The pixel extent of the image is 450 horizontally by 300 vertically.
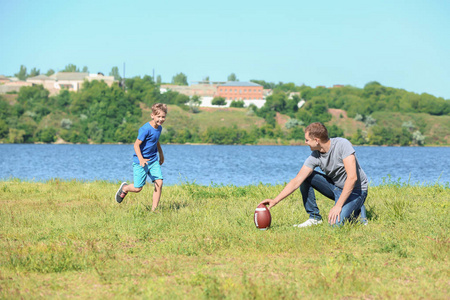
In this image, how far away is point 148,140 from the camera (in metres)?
9.15

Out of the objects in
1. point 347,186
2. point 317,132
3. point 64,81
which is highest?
point 64,81

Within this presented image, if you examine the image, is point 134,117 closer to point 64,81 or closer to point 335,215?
point 64,81

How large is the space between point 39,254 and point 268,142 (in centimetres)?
10350

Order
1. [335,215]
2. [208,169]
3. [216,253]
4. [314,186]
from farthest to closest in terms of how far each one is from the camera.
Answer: [208,169] < [314,186] < [335,215] < [216,253]

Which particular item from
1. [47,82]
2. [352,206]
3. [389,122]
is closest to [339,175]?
[352,206]

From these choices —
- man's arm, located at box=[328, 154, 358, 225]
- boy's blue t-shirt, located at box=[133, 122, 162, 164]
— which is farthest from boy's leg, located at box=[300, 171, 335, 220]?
boy's blue t-shirt, located at box=[133, 122, 162, 164]

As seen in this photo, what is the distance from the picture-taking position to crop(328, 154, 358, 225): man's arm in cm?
725

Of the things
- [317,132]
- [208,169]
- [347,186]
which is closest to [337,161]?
[347,186]

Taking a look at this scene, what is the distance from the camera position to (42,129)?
330ft

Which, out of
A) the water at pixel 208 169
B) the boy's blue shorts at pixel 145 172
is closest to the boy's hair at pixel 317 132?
the boy's blue shorts at pixel 145 172

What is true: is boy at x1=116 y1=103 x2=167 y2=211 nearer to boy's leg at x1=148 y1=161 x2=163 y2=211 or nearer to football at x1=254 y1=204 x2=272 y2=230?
boy's leg at x1=148 y1=161 x2=163 y2=211

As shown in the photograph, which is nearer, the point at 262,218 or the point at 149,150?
the point at 262,218

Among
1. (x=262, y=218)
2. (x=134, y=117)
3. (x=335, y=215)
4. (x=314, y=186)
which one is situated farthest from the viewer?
(x=134, y=117)

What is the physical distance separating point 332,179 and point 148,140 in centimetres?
323
